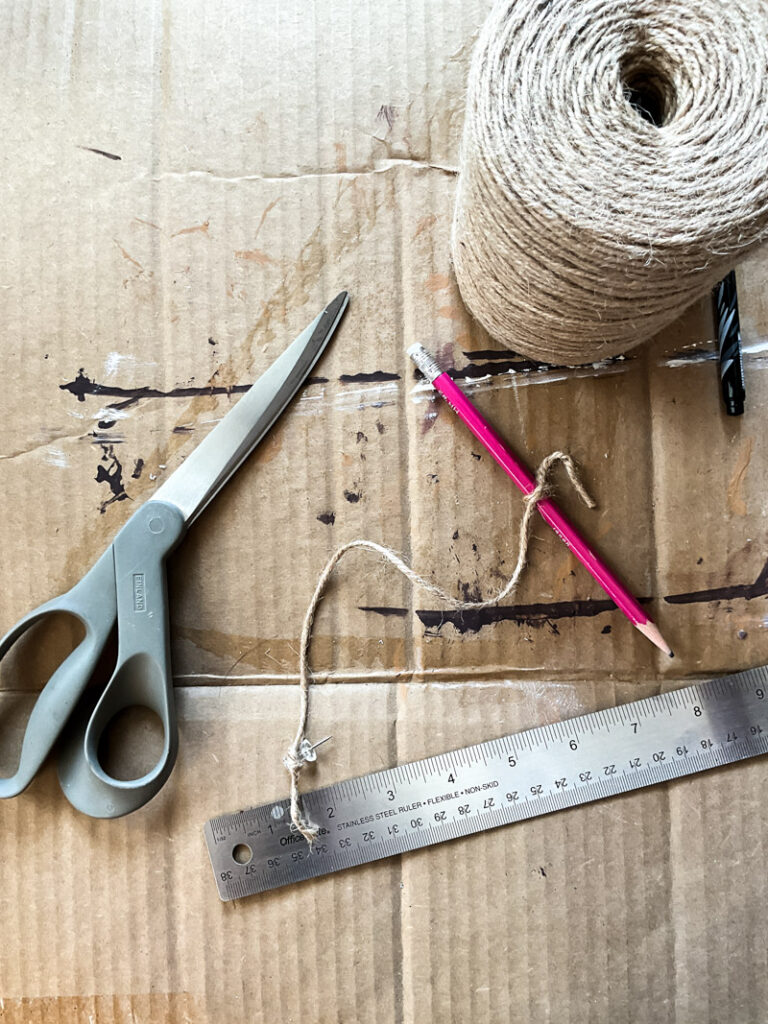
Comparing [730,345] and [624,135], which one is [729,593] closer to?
[730,345]

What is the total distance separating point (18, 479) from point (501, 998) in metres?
0.56

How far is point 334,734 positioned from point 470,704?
0.11m

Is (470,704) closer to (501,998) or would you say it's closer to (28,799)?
(501,998)

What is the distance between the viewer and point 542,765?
1.98ft

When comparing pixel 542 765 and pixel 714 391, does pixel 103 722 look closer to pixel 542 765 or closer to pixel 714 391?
pixel 542 765

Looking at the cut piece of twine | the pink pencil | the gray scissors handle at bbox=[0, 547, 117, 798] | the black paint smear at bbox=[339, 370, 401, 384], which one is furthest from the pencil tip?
the gray scissors handle at bbox=[0, 547, 117, 798]

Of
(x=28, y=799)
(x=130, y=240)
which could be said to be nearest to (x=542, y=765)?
(x=28, y=799)

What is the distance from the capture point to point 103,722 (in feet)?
1.91

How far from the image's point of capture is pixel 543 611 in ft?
2.01

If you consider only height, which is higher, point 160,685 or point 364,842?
point 160,685

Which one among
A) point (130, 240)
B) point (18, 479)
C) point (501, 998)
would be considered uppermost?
point (130, 240)

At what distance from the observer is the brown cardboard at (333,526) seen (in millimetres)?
600

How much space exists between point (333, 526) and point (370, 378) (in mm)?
124

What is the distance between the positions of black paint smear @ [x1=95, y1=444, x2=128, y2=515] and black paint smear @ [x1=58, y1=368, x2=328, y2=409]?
0.05 m
